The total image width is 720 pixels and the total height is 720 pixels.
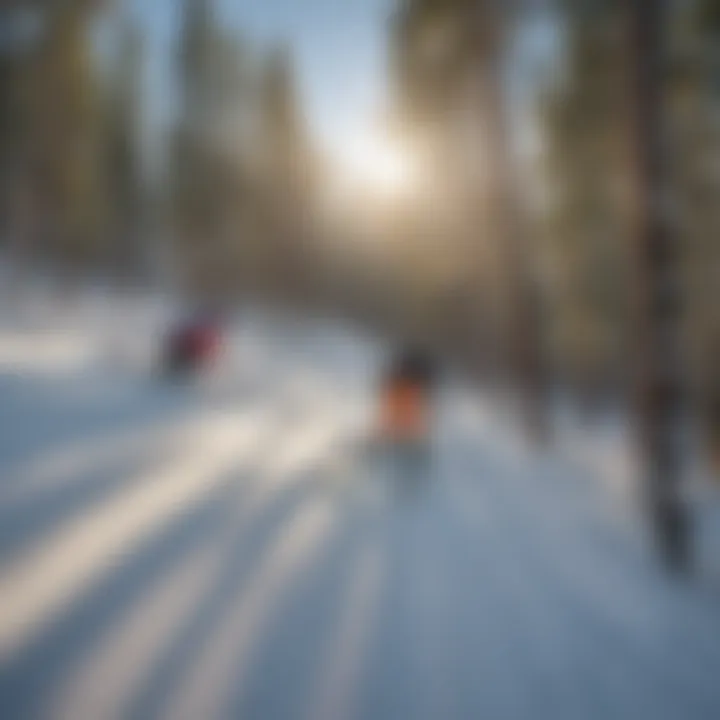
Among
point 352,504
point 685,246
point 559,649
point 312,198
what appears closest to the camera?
point 559,649

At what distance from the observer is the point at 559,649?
557cm

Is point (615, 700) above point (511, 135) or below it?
below

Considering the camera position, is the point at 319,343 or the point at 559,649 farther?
the point at 319,343

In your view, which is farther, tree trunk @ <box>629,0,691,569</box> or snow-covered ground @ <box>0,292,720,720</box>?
tree trunk @ <box>629,0,691,569</box>

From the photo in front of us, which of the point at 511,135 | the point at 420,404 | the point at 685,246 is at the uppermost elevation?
the point at 511,135

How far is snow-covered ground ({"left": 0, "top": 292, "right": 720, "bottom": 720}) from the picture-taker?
470 cm

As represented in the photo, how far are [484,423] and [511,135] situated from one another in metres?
6.26

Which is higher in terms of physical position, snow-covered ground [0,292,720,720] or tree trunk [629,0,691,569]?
tree trunk [629,0,691,569]

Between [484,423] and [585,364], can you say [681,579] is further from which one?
[585,364]

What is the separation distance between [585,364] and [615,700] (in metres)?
15.8

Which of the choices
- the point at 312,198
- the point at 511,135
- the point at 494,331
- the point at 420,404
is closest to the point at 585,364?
the point at 494,331

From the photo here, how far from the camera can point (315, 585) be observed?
20.3ft

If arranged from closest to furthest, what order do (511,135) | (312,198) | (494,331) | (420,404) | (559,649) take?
(559,649) → (420,404) → (511,135) → (494,331) → (312,198)

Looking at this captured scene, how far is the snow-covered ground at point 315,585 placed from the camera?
4703 millimetres
